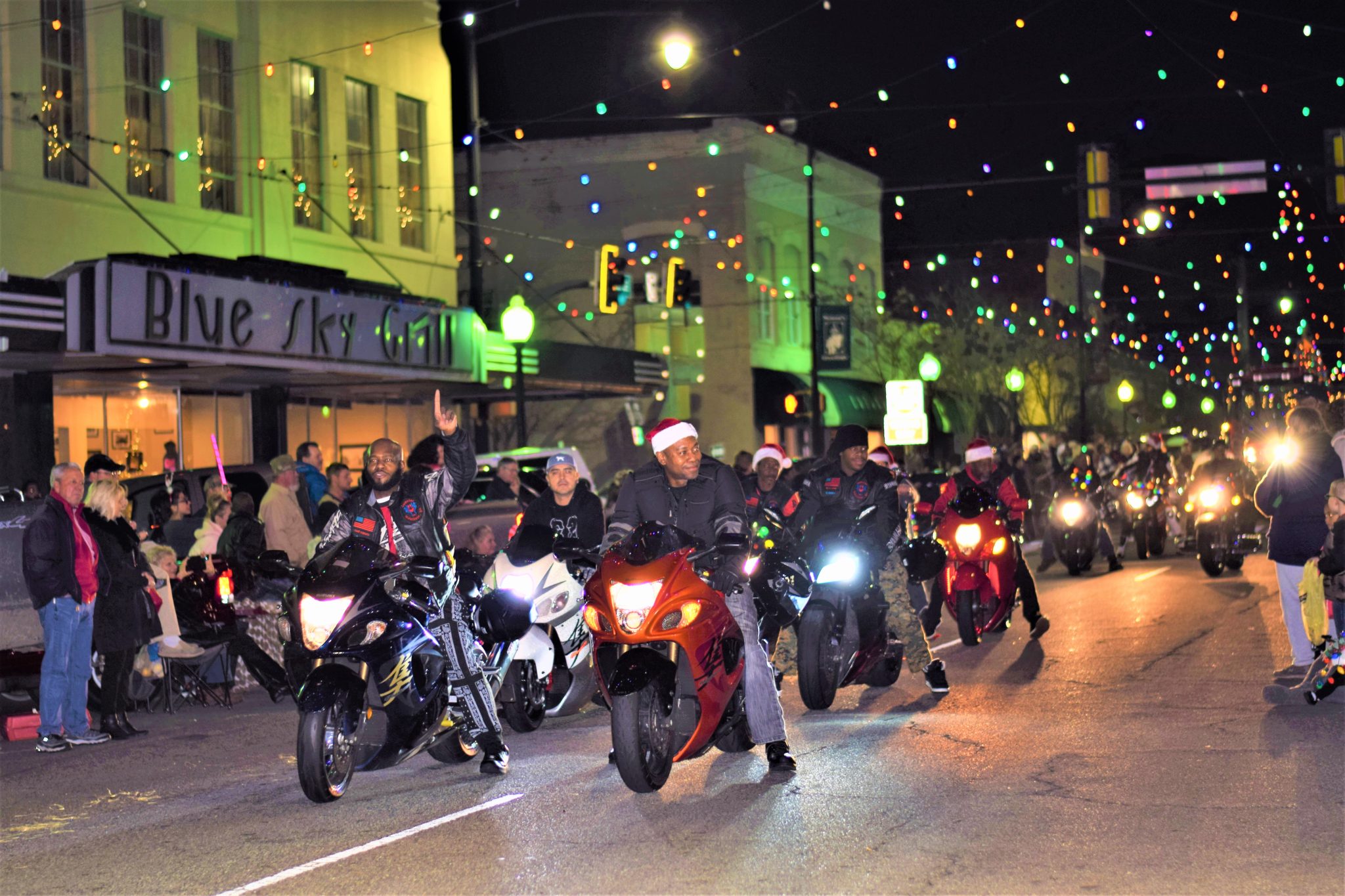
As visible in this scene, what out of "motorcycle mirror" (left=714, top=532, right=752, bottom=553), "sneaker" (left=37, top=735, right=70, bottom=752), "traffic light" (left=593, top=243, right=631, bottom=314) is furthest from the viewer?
"traffic light" (left=593, top=243, right=631, bottom=314)

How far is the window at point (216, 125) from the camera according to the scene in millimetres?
25031

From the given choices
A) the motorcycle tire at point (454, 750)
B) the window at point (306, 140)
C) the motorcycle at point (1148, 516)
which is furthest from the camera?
the window at point (306, 140)

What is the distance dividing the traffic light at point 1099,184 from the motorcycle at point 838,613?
11635 mm

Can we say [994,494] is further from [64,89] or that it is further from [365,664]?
[64,89]

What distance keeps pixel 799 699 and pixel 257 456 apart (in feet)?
56.0

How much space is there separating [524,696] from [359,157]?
19845 mm

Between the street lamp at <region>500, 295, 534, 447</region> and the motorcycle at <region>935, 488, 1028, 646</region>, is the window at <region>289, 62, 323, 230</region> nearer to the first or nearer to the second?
the street lamp at <region>500, 295, 534, 447</region>

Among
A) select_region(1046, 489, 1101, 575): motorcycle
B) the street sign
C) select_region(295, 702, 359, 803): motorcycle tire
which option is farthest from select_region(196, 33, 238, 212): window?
select_region(295, 702, 359, 803): motorcycle tire

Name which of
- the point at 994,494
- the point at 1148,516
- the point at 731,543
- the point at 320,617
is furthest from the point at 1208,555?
the point at 320,617

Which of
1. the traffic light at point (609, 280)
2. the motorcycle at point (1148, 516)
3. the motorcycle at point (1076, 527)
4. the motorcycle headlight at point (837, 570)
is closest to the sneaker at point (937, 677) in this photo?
the motorcycle headlight at point (837, 570)

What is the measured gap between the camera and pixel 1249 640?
46.8 feet

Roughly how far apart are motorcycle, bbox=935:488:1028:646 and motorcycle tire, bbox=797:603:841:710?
3.72 meters

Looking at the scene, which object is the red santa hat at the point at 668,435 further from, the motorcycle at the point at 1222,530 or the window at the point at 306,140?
the window at the point at 306,140

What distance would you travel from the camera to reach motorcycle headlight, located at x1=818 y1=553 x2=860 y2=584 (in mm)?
10680
